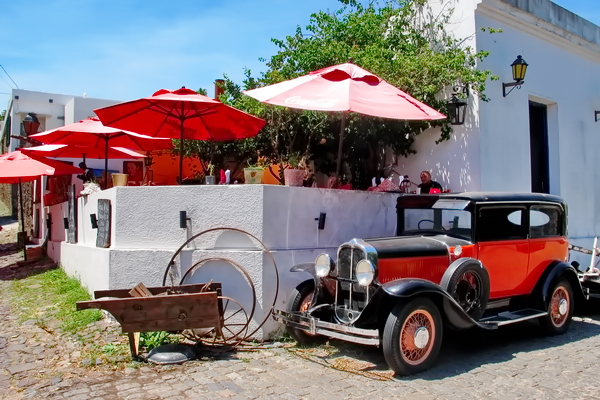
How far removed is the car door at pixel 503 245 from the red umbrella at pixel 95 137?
549 centimetres

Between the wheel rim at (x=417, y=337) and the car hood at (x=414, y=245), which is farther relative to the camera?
the car hood at (x=414, y=245)

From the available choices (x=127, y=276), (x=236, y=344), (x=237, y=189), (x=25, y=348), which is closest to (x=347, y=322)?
(x=236, y=344)

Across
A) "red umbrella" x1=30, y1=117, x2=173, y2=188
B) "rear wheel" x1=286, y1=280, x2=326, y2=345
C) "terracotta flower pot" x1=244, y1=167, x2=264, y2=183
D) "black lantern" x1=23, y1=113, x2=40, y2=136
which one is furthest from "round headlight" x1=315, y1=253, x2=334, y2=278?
"black lantern" x1=23, y1=113, x2=40, y2=136

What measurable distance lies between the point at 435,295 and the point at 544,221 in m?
2.52

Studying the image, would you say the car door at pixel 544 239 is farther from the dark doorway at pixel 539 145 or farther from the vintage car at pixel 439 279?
the dark doorway at pixel 539 145

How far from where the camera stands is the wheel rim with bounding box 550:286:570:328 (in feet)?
20.4

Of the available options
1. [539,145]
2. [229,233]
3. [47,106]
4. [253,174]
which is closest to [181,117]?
[253,174]

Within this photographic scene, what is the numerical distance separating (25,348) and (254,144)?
5556 mm

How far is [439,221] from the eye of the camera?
19.6 ft

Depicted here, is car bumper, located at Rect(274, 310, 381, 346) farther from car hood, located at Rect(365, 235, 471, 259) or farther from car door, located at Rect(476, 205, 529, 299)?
car door, located at Rect(476, 205, 529, 299)

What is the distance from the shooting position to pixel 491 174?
849 centimetres

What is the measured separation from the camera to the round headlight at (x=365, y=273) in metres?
4.79

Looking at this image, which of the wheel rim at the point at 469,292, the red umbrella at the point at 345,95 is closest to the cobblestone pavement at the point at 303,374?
the wheel rim at the point at 469,292

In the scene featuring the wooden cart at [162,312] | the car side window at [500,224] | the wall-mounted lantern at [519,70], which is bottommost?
the wooden cart at [162,312]
